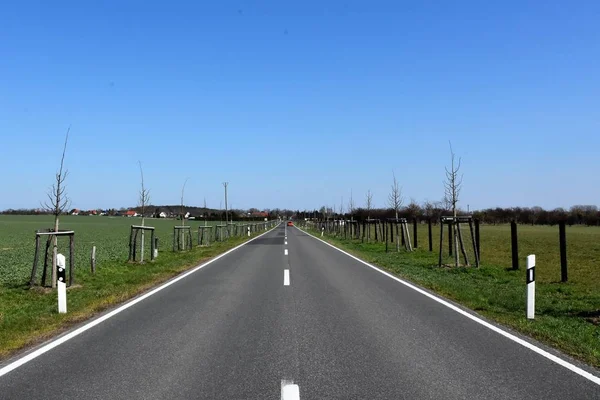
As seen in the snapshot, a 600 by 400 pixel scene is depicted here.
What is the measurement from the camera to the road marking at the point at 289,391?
4.71 meters

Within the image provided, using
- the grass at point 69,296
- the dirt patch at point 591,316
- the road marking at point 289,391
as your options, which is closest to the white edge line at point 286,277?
the grass at point 69,296

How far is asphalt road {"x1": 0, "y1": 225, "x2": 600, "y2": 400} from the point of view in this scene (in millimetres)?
5000

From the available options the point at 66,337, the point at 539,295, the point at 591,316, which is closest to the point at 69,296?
the point at 66,337

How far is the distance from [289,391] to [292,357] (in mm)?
1331

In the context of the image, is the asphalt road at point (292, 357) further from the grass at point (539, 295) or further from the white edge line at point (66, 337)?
the grass at point (539, 295)

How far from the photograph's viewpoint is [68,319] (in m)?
8.93

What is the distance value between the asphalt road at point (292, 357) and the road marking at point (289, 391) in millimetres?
52

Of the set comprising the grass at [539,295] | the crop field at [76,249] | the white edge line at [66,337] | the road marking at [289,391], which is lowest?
the crop field at [76,249]

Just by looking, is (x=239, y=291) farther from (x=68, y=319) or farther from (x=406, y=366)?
(x=406, y=366)

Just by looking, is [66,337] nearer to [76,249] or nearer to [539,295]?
[539,295]

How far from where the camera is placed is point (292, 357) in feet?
20.4

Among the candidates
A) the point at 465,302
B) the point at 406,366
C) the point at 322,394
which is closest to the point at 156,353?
the point at 322,394

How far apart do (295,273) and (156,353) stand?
10.3 meters

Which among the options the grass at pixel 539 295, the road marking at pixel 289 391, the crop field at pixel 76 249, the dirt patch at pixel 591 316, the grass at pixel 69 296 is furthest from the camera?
the crop field at pixel 76 249
